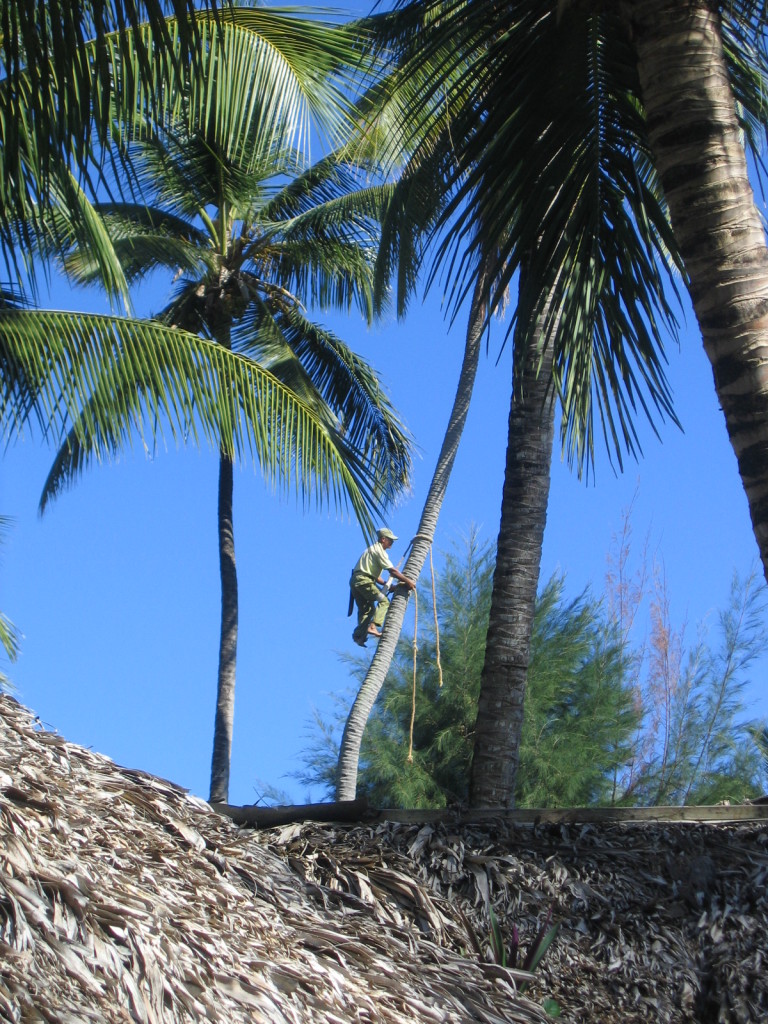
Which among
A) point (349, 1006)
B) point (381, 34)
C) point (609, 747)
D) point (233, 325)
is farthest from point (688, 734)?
point (349, 1006)

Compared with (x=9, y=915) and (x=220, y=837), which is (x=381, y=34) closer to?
(x=220, y=837)

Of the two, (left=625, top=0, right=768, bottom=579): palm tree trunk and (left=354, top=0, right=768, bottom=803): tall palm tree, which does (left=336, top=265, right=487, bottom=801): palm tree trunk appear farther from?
(left=625, top=0, right=768, bottom=579): palm tree trunk

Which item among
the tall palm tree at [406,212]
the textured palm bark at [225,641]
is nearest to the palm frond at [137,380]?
the tall palm tree at [406,212]

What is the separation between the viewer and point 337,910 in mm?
4301

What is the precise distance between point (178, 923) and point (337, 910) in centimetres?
114

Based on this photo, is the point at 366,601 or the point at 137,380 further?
the point at 366,601

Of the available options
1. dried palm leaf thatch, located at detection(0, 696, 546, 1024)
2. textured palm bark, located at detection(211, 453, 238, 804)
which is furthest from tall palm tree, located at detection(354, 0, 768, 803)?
textured palm bark, located at detection(211, 453, 238, 804)

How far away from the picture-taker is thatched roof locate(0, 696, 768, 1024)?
9.78ft

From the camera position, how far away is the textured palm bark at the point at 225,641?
13.0m

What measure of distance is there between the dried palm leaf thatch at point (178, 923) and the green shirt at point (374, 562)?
252 inches

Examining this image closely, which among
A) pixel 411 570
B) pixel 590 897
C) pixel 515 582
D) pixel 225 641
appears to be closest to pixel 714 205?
pixel 590 897

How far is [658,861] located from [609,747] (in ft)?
32.8

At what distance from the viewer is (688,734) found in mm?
14727

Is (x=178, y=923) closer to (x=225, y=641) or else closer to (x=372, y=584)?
(x=372, y=584)
